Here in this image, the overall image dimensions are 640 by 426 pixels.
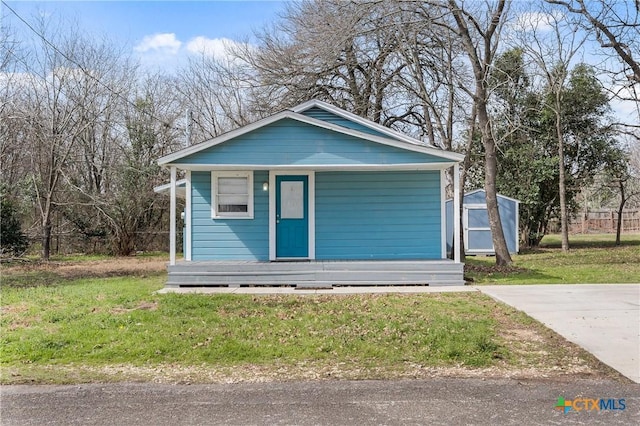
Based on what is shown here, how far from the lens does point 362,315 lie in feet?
23.1

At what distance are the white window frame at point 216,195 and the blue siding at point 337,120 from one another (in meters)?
2.54

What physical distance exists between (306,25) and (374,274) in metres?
11.4

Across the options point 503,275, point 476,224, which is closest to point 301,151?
point 503,275

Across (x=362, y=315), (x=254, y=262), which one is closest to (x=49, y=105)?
(x=254, y=262)

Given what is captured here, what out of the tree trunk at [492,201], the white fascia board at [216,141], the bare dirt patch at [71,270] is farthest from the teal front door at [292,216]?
the tree trunk at [492,201]

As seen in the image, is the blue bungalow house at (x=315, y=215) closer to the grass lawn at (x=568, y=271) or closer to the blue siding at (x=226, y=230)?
the blue siding at (x=226, y=230)

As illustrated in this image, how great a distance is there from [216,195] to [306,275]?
2.87 meters

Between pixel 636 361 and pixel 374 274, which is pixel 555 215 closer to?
pixel 374 274

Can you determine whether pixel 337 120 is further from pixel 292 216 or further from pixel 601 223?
pixel 601 223

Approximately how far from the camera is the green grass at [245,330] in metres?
5.19

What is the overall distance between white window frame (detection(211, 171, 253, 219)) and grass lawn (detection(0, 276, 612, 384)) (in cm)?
318

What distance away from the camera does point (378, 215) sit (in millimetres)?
11258

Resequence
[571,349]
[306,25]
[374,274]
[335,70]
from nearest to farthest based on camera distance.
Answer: [571,349], [374,274], [306,25], [335,70]

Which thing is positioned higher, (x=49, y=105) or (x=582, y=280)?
(x=49, y=105)
